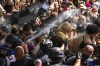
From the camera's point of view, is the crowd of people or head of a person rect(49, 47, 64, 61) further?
the crowd of people

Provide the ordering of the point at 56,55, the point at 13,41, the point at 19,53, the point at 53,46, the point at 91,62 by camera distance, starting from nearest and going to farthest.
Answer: the point at 56,55 → the point at 91,62 → the point at 19,53 → the point at 53,46 → the point at 13,41

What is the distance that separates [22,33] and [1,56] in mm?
2309

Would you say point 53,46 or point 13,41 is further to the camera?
point 13,41

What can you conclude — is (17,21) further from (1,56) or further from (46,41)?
(1,56)

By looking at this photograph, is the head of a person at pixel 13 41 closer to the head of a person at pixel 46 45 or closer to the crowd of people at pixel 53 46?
the crowd of people at pixel 53 46

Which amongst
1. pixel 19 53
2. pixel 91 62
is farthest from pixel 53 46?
pixel 91 62

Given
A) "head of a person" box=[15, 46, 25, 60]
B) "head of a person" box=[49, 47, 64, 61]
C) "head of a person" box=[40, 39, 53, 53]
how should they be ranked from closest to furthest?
1. "head of a person" box=[49, 47, 64, 61]
2. "head of a person" box=[15, 46, 25, 60]
3. "head of a person" box=[40, 39, 53, 53]

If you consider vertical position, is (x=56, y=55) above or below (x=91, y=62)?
above

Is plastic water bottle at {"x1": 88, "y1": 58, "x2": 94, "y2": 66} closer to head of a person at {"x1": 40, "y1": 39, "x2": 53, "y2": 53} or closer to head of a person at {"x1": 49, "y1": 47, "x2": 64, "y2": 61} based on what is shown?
head of a person at {"x1": 49, "y1": 47, "x2": 64, "y2": 61}

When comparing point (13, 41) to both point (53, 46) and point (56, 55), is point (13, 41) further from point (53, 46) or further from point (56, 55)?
point (56, 55)

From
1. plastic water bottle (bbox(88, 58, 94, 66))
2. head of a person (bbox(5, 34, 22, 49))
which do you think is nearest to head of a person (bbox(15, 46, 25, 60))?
head of a person (bbox(5, 34, 22, 49))

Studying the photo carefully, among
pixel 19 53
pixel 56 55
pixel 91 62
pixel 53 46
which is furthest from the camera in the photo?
pixel 53 46

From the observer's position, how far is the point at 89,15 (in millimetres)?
14297

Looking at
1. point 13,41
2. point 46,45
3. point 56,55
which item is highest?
point 56,55
